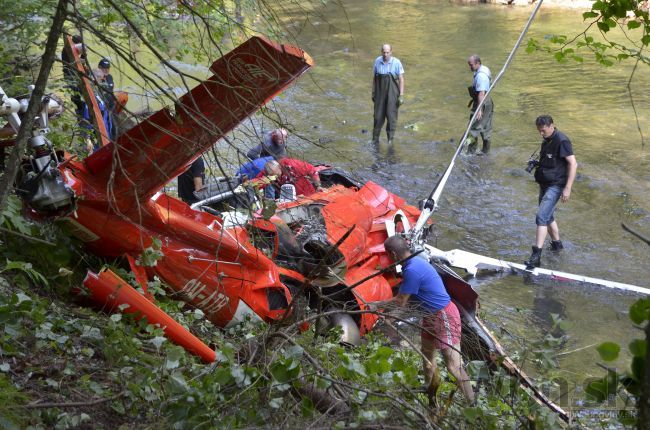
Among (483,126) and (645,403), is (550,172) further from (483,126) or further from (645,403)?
(645,403)

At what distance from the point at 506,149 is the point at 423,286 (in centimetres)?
927

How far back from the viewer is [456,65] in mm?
21906

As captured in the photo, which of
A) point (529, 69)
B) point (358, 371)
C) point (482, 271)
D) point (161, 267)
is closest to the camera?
point (358, 371)

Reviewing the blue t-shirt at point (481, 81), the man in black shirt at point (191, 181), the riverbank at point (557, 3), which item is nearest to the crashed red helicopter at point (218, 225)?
the man in black shirt at point (191, 181)

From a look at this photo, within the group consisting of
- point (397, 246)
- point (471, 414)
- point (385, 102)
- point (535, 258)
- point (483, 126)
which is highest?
point (471, 414)

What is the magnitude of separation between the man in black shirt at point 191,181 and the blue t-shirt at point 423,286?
3.71 metres

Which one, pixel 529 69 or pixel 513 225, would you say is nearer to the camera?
pixel 513 225

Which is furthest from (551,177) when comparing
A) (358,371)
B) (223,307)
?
(358,371)

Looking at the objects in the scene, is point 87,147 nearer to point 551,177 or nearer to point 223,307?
point 223,307

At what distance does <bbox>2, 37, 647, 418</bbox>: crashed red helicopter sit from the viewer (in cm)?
467

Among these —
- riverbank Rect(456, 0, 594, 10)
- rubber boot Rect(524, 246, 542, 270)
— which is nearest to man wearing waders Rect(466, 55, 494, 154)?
rubber boot Rect(524, 246, 542, 270)

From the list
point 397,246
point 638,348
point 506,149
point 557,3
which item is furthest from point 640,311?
point 557,3

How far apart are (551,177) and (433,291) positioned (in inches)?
167

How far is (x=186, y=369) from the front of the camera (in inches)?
184
